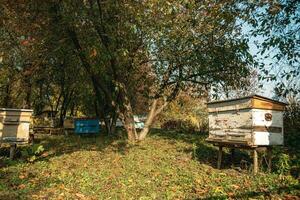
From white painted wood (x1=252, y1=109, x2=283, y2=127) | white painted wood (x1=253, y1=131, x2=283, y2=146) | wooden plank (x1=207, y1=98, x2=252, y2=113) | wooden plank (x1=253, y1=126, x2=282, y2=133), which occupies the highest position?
wooden plank (x1=207, y1=98, x2=252, y2=113)

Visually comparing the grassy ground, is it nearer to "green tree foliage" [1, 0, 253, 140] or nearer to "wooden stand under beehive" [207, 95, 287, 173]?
"wooden stand under beehive" [207, 95, 287, 173]

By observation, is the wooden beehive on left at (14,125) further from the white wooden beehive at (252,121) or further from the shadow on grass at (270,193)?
the shadow on grass at (270,193)

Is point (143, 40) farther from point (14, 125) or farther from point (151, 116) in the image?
point (14, 125)

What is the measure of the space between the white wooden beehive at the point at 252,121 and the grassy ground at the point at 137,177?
2.91ft

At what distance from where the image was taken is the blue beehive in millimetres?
20297

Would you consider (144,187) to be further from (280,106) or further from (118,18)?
(118,18)

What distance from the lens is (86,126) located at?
66.7 ft

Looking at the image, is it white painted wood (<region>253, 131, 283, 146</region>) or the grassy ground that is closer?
the grassy ground

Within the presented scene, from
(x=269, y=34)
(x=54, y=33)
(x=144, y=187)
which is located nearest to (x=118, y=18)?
(x=54, y=33)

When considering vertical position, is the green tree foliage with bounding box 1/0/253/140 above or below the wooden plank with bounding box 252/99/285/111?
above

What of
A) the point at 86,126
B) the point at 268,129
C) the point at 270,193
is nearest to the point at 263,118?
the point at 268,129

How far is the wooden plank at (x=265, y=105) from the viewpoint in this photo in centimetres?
880

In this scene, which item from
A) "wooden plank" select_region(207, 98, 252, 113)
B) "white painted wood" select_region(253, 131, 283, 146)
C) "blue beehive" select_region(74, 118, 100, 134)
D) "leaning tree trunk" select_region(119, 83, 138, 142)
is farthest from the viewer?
"blue beehive" select_region(74, 118, 100, 134)

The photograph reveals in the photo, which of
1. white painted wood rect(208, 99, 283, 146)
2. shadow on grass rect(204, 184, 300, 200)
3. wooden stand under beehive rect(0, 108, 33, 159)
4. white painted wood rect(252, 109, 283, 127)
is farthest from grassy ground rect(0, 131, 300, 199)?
white painted wood rect(252, 109, 283, 127)
